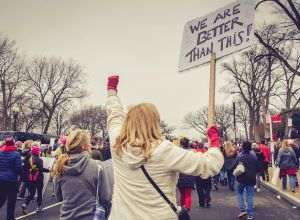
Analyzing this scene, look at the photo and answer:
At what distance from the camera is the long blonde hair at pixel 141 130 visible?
3.48 metres

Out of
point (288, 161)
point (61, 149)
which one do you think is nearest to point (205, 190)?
point (288, 161)

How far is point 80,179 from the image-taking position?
5473 millimetres

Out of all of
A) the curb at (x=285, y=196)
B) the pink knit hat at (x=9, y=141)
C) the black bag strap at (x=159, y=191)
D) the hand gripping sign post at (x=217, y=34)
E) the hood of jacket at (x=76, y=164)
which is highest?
the hand gripping sign post at (x=217, y=34)

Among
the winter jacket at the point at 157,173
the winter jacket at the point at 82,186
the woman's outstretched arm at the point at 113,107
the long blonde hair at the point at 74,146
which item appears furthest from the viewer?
the long blonde hair at the point at 74,146

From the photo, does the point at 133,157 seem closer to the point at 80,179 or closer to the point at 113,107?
the point at 113,107

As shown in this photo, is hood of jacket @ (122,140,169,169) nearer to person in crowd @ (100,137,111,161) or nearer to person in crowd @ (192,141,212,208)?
A: person in crowd @ (100,137,111,161)

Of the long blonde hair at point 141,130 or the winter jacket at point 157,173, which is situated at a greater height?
the long blonde hair at point 141,130

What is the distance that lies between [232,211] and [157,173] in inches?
435

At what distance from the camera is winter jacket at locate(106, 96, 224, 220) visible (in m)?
3.39

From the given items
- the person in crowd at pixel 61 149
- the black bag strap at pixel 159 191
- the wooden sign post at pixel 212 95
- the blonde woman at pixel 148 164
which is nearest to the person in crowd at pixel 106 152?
the person in crowd at pixel 61 149

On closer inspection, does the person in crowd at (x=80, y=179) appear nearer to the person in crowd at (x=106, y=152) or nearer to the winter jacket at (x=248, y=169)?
the person in crowd at (x=106, y=152)

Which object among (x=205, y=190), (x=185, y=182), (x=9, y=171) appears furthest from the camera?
(x=205, y=190)

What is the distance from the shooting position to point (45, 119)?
247 feet

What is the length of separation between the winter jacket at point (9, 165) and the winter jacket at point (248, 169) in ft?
16.4
